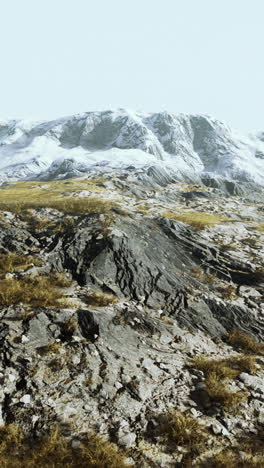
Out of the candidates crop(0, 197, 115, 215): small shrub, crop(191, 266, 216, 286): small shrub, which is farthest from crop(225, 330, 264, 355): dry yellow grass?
crop(0, 197, 115, 215): small shrub

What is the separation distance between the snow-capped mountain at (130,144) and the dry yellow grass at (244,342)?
84314 mm

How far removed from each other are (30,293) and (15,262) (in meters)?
2.99

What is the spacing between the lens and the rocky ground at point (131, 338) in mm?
4918

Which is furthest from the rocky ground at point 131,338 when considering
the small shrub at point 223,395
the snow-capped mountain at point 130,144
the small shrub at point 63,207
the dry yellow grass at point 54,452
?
the snow-capped mountain at point 130,144

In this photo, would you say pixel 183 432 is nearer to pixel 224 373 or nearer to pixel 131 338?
pixel 224 373

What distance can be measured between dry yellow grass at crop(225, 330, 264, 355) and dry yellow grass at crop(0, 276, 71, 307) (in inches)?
235

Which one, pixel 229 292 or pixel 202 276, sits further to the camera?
pixel 202 276

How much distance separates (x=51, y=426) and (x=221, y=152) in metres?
151

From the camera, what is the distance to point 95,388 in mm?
5637

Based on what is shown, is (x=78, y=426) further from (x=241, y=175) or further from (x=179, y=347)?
(x=241, y=175)

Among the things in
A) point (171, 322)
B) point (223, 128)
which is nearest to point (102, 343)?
point (171, 322)

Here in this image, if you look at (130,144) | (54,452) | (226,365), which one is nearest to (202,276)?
(226,365)

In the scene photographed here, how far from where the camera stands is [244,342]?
27.3ft

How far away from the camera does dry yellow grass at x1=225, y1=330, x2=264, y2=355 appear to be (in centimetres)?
807
